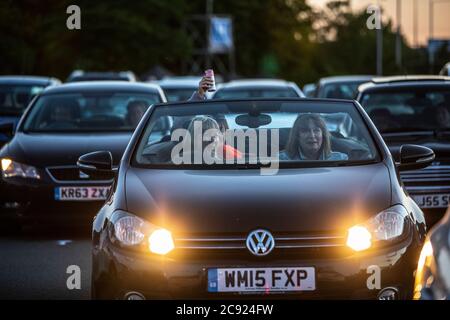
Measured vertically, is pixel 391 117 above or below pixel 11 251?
above

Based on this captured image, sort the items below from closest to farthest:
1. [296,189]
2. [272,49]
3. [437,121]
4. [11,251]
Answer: [296,189] → [11,251] → [437,121] → [272,49]

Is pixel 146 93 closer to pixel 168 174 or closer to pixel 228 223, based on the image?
pixel 168 174

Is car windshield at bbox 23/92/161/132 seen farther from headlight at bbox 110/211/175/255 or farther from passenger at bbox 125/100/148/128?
headlight at bbox 110/211/175/255

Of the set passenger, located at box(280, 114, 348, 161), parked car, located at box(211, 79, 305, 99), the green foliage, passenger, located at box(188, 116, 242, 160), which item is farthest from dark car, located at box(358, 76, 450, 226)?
the green foliage

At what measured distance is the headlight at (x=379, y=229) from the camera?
21.3 feet

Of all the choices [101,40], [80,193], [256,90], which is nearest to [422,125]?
[80,193]

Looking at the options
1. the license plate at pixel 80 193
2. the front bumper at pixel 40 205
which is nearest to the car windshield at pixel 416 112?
the license plate at pixel 80 193

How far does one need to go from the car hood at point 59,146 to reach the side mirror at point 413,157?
4.20m

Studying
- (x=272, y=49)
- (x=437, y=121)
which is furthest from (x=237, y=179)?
(x=272, y=49)

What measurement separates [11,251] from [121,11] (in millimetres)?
42145

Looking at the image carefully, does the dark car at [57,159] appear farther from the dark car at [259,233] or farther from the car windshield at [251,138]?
the dark car at [259,233]

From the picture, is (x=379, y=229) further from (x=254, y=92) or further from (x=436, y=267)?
(x=254, y=92)

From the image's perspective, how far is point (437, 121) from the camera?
500 inches

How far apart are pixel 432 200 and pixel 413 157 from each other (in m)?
3.23
